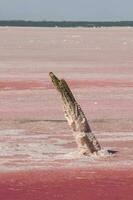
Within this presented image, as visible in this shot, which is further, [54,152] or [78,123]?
[54,152]

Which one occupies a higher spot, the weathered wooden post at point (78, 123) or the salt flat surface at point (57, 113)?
the weathered wooden post at point (78, 123)

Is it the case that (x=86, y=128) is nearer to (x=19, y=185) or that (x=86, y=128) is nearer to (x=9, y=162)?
(x=9, y=162)

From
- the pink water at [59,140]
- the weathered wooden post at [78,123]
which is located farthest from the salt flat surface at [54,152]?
the weathered wooden post at [78,123]

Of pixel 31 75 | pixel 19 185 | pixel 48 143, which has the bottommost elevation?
pixel 31 75

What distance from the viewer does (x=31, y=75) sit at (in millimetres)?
31141

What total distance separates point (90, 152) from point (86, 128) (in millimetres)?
408

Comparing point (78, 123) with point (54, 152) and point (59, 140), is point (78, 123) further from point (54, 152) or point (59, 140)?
point (59, 140)

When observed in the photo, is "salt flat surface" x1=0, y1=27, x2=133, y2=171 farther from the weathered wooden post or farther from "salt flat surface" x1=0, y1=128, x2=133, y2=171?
the weathered wooden post

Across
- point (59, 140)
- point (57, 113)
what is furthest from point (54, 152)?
point (57, 113)

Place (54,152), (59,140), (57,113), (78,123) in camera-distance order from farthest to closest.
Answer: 1. (57,113)
2. (59,140)
3. (54,152)
4. (78,123)

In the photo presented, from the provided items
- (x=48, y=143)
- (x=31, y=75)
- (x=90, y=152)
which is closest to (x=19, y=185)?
(x=90, y=152)

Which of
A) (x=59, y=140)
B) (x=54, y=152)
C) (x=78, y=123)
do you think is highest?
(x=78, y=123)

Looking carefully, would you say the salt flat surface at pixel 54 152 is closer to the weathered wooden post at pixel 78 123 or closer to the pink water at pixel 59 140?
the pink water at pixel 59 140

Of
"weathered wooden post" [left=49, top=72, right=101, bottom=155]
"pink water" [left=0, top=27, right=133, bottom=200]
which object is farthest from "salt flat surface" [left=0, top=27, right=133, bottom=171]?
"weathered wooden post" [left=49, top=72, right=101, bottom=155]
